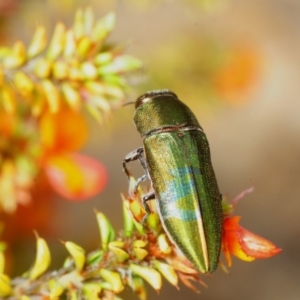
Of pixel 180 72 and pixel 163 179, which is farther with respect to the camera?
pixel 180 72

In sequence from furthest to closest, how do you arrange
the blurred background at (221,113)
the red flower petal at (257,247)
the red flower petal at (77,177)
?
the blurred background at (221,113), the red flower petal at (77,177), the red flower petal at (257,247)

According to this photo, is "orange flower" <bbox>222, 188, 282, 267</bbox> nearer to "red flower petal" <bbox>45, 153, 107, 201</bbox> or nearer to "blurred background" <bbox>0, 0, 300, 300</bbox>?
"red flower petal" <bbox>45, 153, 107, 201</bbox>

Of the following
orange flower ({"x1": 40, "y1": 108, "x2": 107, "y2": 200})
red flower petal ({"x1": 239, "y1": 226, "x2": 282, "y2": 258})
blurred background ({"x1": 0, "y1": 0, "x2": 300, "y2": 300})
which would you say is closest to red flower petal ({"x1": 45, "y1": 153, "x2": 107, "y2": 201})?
orange flower ({"x1": 40, "y1": 108, "x2": 107, "y2": 200})

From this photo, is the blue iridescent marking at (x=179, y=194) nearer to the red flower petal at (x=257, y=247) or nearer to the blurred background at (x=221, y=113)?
the red flower petal at (x=257, y=247)

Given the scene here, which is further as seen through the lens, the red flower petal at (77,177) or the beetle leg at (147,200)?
the red flower petal at (77,177)

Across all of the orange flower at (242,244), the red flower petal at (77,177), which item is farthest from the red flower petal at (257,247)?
the red flower petal at (77,177)

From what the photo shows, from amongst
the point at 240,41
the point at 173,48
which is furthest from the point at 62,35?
the point at 240,41

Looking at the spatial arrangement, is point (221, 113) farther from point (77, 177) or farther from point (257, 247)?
point (257, 247)

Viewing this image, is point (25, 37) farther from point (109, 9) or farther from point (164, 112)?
point (164, 112)
